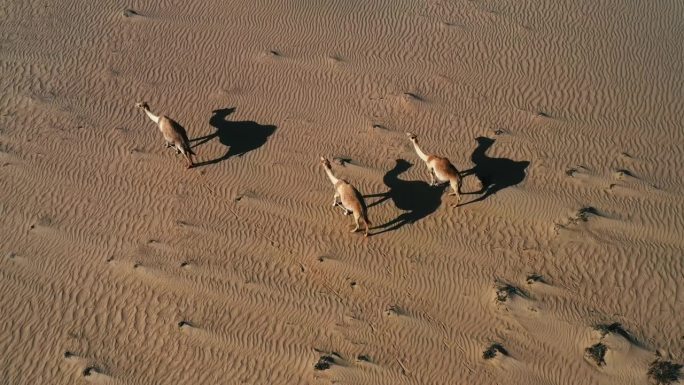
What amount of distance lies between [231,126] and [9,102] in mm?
7419

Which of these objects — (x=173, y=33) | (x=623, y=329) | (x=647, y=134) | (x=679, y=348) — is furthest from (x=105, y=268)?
(x=647, y=134)

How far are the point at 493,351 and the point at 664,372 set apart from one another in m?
3.53

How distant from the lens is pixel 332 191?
49.9 feet

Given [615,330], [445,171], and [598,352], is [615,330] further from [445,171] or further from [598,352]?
[445,171]

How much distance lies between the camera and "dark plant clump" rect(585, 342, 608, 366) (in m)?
11.9

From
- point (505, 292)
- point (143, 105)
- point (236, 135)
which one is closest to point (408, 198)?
point (505, 292)

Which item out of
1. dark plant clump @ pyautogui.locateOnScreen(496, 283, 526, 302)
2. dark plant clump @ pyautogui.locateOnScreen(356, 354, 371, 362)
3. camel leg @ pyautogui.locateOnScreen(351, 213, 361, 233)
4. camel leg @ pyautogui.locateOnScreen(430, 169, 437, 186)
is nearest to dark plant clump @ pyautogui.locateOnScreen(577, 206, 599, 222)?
dark plant clump @ pyautogui.locateOnScreen(496, 283, 526, 302)

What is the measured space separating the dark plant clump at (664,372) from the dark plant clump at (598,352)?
0.94m

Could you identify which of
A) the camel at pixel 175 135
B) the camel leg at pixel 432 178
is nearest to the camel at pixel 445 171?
the camel leg at pixel 432 178

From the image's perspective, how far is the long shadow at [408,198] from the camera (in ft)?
47.4

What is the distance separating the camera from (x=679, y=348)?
39.3 ft

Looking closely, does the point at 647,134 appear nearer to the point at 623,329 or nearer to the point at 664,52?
the point at 664,52

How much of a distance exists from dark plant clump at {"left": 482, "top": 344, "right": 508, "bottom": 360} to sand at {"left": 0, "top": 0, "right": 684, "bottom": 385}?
0.13 m

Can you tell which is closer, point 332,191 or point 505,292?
point 505,292
